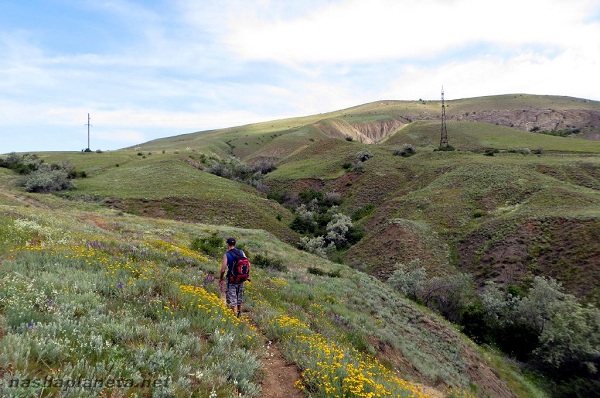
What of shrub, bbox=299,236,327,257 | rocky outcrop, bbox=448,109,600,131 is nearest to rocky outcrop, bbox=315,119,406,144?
rocky outcrop, bbox=448,109,600,131

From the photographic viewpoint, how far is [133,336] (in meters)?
5.53

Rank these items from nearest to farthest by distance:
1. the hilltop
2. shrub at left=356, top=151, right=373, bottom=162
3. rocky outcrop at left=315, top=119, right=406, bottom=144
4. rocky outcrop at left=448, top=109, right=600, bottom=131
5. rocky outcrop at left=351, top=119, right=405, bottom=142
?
the hilltop, shrub at left=356, top=151, right=373, bottom=162, rocky outcrop at left=448, top=109, right=600, bottom=131, rocky outcrop at left=315, top=119, right=406, bottom=144, rocky outcrop at left=351, top=119, right=405, bottom=142

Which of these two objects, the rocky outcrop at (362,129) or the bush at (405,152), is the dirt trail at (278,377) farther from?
the rocky outcrop at (362,129)

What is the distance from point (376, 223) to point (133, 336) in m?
43.7

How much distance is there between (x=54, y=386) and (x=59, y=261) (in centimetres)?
637

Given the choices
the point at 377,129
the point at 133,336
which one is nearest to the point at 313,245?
the point at 133,336

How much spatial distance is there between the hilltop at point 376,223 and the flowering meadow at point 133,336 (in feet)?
0.79

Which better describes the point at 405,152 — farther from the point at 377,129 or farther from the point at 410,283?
the point at 377,129

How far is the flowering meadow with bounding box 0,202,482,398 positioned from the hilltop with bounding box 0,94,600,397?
24 cm

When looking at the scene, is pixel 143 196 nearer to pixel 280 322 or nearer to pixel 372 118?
pixel 280 322

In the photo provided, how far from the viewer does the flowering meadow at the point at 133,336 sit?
169 inches

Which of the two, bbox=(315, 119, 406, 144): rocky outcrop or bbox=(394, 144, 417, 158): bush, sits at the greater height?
bbox=(315, 119, 406, 144): rocky outcrop

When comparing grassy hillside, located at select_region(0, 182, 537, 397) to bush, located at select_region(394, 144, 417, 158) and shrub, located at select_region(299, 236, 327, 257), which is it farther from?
bush, located at select_region(394, 144, 417, 158)

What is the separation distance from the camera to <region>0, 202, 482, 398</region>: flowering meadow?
4.30 metres
